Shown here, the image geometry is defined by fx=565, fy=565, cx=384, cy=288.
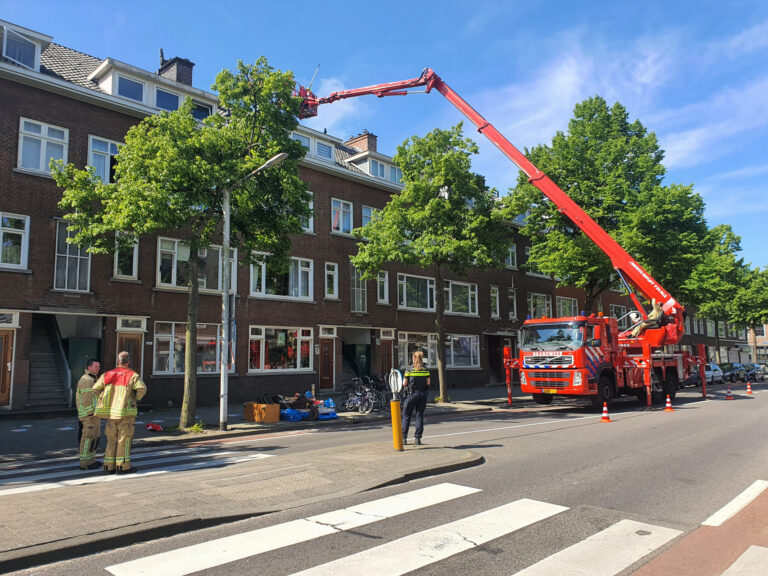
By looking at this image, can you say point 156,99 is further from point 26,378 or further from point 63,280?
point 26,378

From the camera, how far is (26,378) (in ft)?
53.3

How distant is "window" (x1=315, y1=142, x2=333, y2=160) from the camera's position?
85.9 feet

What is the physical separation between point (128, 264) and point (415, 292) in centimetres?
1415

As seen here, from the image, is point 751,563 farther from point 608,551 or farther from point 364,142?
point 364,142

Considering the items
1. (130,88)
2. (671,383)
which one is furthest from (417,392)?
(130,88)

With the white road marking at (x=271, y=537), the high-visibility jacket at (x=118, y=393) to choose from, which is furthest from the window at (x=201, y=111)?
the white road marking at (x=271, y=537)

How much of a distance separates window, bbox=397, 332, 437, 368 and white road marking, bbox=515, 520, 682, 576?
21.1 m

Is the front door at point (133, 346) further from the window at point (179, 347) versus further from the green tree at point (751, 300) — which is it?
the green tree at point (751, 300)

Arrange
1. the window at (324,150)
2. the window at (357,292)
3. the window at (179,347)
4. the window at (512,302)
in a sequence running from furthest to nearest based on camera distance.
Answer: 1. the window at (512,302)
2. the window at (324,150)
3. the window at (357,292)
4. the window at (179,347)

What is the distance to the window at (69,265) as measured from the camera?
1730 centimetres

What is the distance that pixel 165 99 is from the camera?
2070 cm

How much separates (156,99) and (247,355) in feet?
32.5

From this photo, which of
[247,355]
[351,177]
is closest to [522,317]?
[351,177]

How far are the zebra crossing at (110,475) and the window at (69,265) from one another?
838 centimetres
